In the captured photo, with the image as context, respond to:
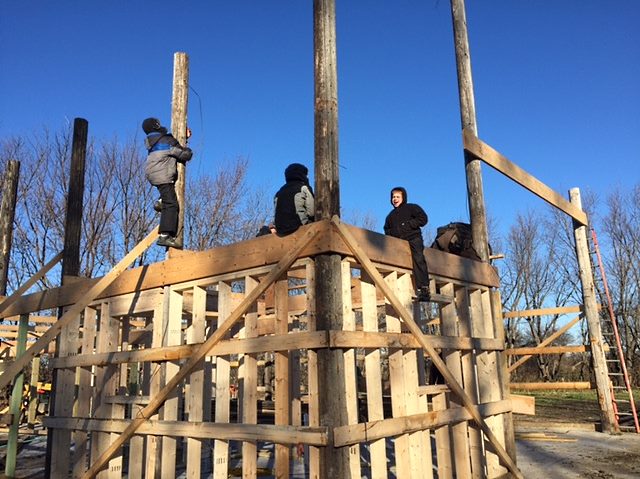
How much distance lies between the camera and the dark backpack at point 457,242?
707 cm

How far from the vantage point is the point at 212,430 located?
494 centimetres

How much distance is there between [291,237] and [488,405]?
10.4 ft

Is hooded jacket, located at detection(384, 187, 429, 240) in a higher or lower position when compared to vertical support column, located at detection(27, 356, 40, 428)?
higher

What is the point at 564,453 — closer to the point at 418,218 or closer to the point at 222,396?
the point at 418,218

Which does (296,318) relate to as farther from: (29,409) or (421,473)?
(29,409)

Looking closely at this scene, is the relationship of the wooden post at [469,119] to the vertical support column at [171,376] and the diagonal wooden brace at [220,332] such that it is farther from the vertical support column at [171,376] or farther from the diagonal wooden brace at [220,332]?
the vertical support column at [171,376]

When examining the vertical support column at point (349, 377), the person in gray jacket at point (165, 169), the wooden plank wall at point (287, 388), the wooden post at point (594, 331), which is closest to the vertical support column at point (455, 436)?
the wooden plank wall at point (287, 388)

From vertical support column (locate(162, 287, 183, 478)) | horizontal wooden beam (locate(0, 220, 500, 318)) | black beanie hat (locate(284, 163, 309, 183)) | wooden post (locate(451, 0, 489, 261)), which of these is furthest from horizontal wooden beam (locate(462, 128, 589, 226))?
vertical support column (locate(162, 287, 183, 478))

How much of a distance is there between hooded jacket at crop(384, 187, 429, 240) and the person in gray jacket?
8.45 feet

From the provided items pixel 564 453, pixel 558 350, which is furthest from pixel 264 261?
pixel 558 350

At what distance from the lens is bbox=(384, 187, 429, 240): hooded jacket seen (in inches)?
223

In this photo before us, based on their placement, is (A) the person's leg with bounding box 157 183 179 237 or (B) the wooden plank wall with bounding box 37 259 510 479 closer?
(B) the wooden plank wall with bounding box 37 259 510 479

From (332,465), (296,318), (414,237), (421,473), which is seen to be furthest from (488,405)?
(296,318)

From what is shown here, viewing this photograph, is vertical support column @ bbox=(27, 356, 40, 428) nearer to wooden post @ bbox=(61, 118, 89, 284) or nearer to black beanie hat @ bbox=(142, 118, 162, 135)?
wooden post @ bbox=(61, 118, 89, 284)
